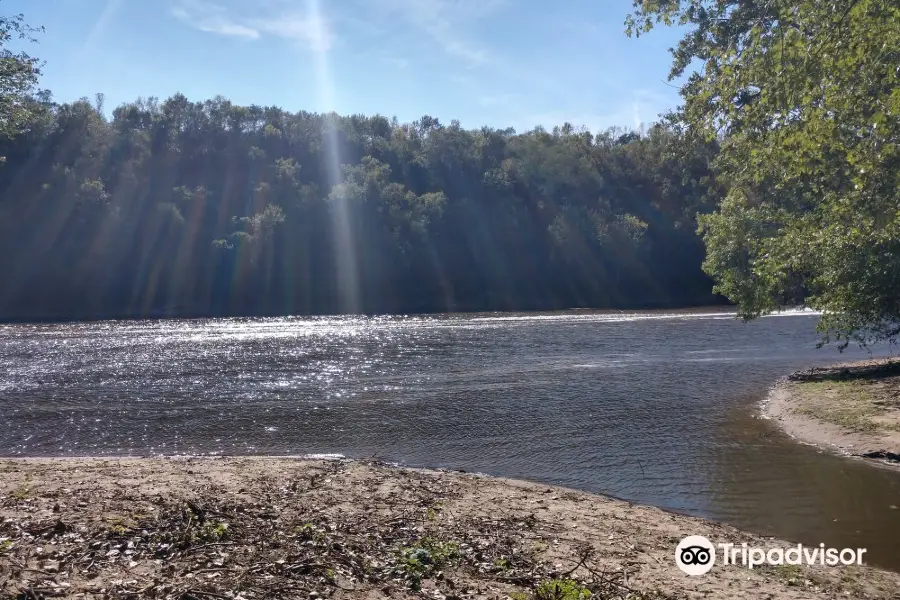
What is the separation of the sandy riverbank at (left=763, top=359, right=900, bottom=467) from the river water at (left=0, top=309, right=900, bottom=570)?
62 cm

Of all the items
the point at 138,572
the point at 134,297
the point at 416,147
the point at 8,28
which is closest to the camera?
the point at 138,572

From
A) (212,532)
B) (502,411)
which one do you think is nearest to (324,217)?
(502,411)

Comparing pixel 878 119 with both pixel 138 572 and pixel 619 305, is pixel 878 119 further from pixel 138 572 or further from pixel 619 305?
pixel 619 305

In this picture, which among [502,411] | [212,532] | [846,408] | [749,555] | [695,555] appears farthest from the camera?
[502,411]

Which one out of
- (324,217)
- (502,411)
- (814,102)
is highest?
(324,217)

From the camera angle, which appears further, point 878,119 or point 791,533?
point 791,533

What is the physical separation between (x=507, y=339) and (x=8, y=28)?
30170 mm

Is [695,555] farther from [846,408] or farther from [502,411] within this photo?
[502,411]

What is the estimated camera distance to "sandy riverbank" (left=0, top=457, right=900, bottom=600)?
6.47m

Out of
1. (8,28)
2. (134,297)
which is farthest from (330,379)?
(134,297)

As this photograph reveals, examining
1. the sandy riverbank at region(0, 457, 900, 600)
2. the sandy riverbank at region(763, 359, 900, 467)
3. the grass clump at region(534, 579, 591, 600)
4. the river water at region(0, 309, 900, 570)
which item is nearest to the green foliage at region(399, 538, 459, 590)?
the sandy riverbank at region(0, 457, 900, 600)

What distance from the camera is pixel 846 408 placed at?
680 inches

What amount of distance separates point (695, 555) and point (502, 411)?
11.7 meters

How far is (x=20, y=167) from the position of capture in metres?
79.3
